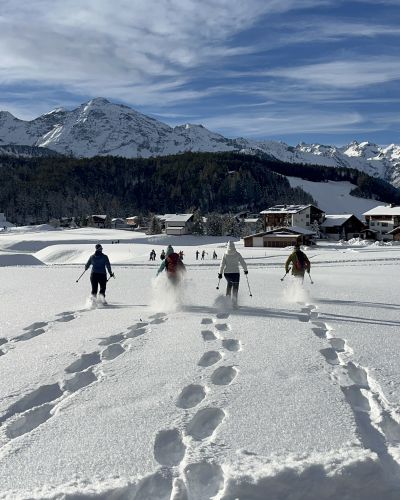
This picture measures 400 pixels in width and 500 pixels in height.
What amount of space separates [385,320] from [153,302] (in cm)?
564

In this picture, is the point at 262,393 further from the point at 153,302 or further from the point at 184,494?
the point at 153,302

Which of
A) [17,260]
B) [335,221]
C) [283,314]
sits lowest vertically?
[17,260]

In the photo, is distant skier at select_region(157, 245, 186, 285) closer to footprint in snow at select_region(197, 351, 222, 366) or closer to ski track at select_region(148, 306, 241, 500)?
footprint in snow at select_region(197, 351, 222, 366)

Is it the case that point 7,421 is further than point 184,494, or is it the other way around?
point 7,421

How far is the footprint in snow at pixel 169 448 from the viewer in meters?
3.79

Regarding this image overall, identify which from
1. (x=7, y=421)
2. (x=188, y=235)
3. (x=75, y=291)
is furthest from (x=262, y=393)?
(x=188, y=235)

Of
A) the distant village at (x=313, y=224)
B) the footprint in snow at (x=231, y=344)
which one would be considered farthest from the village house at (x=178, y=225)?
the footprint in snow at (x=231, y=344)

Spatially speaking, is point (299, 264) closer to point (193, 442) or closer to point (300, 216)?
point (193, 442)

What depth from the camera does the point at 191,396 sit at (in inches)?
205

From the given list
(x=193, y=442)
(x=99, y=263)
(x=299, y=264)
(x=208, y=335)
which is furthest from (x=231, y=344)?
(x=299, y=264)

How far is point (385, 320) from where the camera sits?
9.91 m

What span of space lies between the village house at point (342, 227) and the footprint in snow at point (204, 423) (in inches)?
3846

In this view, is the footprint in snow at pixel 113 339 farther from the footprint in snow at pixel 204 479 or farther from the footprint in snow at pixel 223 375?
the footprint in snow at pixel 204 479

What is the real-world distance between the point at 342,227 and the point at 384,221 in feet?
32.9
